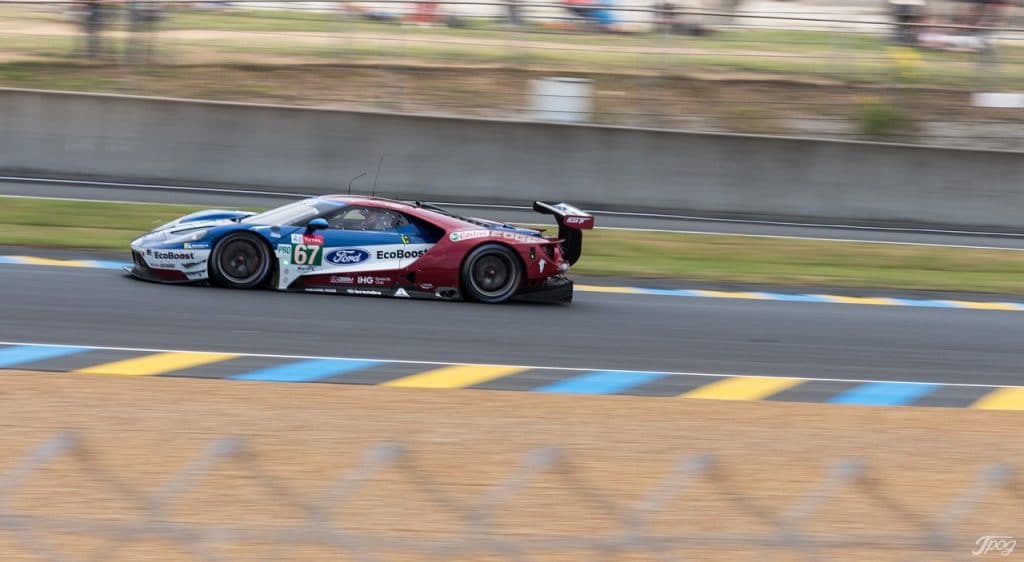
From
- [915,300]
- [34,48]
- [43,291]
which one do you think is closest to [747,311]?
[915,300]

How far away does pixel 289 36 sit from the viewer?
21125mm

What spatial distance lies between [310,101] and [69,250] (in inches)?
310

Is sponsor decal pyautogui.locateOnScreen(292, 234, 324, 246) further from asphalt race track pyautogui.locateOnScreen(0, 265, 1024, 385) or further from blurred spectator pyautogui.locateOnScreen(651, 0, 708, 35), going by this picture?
blurred spectator pyautogui.locateOnScreen(651, 0, 708, 35)

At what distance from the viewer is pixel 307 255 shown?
12086 mm

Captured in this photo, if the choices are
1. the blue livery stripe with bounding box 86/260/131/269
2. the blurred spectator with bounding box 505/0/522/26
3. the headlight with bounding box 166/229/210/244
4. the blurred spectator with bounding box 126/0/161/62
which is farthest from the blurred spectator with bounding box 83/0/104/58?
the headlight with bounding box 166/229/210/244

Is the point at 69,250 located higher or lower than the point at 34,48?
lower

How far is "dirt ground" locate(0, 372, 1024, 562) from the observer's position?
506cm

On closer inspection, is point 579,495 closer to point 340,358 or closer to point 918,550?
point 918,550

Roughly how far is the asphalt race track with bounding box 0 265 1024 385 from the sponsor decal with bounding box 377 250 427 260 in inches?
17.1

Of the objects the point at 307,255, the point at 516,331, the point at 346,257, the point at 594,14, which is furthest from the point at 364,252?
the point at 594,14

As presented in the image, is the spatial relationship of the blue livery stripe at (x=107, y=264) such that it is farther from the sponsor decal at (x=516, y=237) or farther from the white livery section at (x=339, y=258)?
the sponsor decal at (x=516, y=237)

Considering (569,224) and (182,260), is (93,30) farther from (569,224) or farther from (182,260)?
(569,224)

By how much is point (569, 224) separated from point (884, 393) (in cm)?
382

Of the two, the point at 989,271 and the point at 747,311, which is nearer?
the point at 747,311
